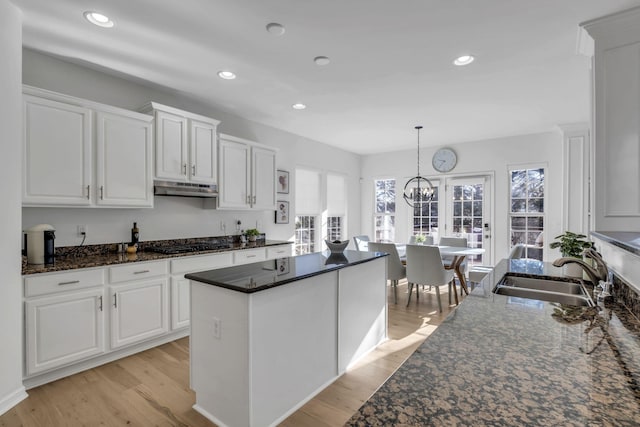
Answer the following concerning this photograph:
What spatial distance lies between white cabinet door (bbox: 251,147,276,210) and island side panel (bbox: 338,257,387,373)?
212 centimetres

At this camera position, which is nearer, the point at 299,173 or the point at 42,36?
the point at 42,36

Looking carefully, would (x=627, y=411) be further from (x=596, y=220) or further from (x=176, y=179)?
(x=176, y=179)

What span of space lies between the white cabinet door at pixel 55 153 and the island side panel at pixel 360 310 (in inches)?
94.3

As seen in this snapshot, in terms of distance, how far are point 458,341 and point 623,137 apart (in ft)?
6.96

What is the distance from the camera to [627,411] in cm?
68

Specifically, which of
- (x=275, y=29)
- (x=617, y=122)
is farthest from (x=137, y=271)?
(x=617, y=122)

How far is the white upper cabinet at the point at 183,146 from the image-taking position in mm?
3314

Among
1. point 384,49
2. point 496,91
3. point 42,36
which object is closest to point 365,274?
point 384,49

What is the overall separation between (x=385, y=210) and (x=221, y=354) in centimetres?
575

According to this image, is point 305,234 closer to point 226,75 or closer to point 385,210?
point 385,210

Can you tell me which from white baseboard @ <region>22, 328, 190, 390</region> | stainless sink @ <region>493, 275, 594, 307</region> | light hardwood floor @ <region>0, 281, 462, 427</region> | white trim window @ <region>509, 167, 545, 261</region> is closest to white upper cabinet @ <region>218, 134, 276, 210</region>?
white baseboard @ <region>22, 328, 190, 390</region>

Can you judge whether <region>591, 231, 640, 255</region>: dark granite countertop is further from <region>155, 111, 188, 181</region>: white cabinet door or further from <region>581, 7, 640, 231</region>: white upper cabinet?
<region>155, 111, 188, 181</region>: white cabinet door

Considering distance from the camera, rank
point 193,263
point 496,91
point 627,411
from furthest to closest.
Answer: point 496,91 → point 193,263 → point 627,411

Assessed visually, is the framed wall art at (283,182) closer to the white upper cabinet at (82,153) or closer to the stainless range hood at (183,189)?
the stainless range hood at (183,189)
